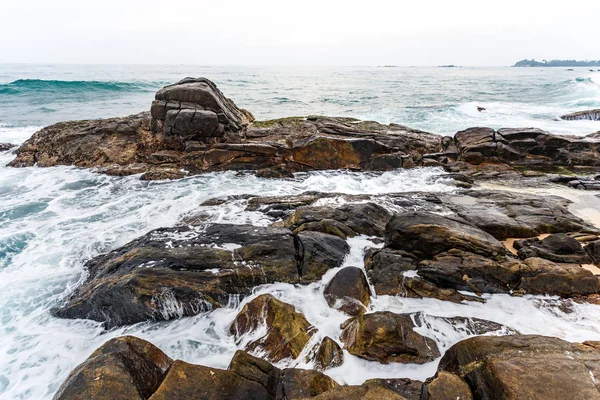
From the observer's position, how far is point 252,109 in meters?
28.8

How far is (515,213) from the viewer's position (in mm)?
7586

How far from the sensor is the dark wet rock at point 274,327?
14.5 feet

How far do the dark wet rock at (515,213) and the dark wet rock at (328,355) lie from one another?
4.72 m

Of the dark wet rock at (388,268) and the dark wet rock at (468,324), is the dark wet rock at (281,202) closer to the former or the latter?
the dark wet rock at (388,268)

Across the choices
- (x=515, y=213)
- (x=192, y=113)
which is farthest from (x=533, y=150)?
(x=192, y=113)

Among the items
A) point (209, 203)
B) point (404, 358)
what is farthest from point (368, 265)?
point (209, 203)

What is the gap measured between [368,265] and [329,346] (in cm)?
208

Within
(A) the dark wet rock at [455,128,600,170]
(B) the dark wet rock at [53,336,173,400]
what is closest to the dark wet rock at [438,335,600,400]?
(B) the dark wet rock at [53,336,173,400]

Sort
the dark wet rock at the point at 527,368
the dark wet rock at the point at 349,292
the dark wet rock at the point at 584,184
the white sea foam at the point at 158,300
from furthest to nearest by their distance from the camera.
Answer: the dark wet rock at the point at 584,184
the dark wet rock at the point at 349,292
the white sea foam at the point at 158,300
the dark wet rock at the point at 527,368

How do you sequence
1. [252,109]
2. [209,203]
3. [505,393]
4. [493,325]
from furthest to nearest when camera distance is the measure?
[252,109] < [209,203] < [493,325] < [505,393]

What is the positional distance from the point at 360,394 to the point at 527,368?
165 cm

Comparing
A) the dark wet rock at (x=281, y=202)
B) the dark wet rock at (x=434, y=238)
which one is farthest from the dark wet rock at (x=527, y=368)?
the dark wet rock at (x=281, y=202)

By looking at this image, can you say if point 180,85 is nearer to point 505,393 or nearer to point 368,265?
point 368,265

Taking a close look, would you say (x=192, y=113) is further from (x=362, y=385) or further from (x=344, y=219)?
(x=362, y=385)
